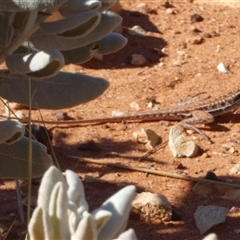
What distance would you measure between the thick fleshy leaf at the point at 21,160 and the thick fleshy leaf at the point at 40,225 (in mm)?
1134

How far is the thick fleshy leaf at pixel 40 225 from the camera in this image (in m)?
1.25

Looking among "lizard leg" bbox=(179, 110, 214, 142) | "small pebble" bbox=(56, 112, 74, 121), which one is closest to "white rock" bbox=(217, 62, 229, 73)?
"lizard leg" bbox=(179, 110, 214, 142)

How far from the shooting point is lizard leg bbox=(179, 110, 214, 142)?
15.0 ft

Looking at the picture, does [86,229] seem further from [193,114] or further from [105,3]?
[193,114]

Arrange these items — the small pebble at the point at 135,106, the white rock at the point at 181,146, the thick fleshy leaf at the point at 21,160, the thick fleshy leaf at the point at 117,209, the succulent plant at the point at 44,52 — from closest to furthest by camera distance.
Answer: the thick fleshy leaf at the point at 117,209 → the succulent plant at the point at 44,52 → the thick fleshy leaf at the point at 21,160 → the white rock at the point at 181,146 → the small pebble at the point at 135,106

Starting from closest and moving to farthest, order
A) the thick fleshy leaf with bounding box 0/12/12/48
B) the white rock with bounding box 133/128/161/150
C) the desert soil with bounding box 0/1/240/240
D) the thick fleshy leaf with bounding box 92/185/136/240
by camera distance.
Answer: the thick fleshy leaf with bounding box 92/185/136/240 → the thick fleshy leaf with bounding box 0/12/12/48 → the desert soil with bounding box 0/1/240/240 → the white rock with bounding box 133/128/161/150

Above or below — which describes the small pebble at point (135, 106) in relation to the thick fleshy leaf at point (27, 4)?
below

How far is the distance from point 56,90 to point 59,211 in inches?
46.3

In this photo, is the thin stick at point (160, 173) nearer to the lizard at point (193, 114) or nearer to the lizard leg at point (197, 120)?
the lizard at point (193, 114)

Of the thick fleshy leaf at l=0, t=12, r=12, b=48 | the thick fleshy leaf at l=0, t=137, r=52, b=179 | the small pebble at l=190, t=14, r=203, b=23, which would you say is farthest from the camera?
the small pebble at l=190, t=14, r=203, b=23

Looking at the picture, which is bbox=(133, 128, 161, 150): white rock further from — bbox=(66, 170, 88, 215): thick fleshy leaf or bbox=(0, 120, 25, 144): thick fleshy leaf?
bbox=(66, 170, 88, 215): thick fleshy leaf

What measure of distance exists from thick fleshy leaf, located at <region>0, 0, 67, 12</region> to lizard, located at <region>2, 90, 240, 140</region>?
2412 millimetres

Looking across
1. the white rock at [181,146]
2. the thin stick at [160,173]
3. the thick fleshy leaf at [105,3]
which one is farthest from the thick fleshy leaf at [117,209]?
the white rock at [181,146]

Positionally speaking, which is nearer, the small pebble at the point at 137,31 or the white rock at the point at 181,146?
the white rock at the point at 181,146
